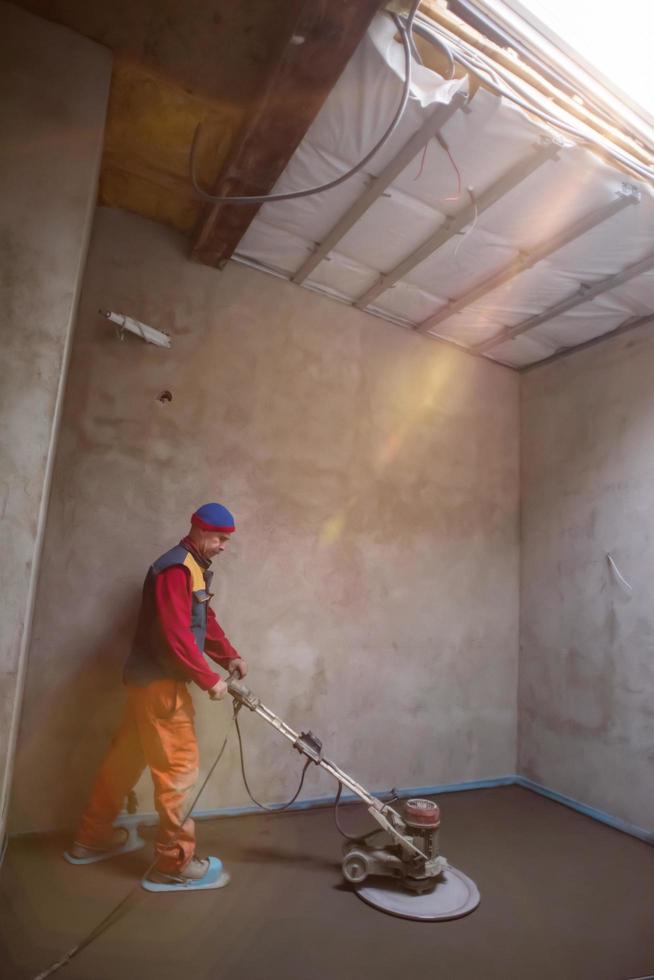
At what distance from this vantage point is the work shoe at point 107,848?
8.14 ft

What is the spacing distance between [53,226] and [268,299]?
1.79 meters

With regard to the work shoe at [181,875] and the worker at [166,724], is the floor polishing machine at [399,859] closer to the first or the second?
the worker at [166,724]

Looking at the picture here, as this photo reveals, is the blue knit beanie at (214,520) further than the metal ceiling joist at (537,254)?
No

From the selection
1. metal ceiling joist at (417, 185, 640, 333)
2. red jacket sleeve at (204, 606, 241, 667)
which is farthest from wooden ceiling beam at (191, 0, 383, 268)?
red jacket sleeve at (204, 606, 241, 667)

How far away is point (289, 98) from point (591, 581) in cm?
330

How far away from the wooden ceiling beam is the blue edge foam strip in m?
3.12

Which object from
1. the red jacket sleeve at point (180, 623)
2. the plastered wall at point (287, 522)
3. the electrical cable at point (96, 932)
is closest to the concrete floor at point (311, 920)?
the electrical cable at point (96, 932)

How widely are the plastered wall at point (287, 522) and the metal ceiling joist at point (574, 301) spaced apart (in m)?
0.28

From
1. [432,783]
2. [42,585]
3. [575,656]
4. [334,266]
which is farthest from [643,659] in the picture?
[42,585]

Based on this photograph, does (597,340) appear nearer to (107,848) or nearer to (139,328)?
(139,328)

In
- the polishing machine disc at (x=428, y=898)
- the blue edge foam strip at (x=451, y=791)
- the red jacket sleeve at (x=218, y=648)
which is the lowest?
the blue edge foam strip at (x=451, y=791)

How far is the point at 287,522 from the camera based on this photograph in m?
3.49

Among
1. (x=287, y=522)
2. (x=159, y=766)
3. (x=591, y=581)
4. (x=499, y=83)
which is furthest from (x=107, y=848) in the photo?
(x=499, y=83)

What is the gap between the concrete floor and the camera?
6.28 feet
